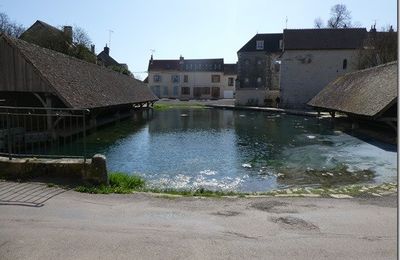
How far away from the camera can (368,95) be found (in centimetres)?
2194

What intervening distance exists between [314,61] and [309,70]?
1.18m

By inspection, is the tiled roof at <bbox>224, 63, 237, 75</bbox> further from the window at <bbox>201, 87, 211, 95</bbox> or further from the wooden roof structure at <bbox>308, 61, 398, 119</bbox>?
the wooden roof structure at <bbox>308, 61, 398, 119</bbox>

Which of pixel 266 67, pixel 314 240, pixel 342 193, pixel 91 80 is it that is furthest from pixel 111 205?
pixel 266 67

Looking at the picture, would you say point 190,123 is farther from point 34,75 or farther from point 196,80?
point 196,80

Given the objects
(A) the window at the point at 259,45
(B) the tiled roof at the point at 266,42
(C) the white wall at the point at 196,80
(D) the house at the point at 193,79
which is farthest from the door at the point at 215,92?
(A) the window at the point at 259,45

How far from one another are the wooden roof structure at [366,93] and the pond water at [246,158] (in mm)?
1650

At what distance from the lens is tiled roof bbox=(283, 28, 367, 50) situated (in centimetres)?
4675

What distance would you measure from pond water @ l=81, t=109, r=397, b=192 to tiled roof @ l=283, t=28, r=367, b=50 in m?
24.7

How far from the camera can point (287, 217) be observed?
627cm

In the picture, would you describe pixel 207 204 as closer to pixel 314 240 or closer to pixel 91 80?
pixel 314 240

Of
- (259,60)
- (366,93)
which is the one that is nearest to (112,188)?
(366,93)

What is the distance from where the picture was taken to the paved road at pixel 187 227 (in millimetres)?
4742

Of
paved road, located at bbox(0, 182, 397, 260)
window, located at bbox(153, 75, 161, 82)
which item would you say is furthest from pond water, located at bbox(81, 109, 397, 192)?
window, located at bbox(153, 75, 161, 82)

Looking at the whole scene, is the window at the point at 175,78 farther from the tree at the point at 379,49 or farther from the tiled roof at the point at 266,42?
the tree at the point at 379,49
